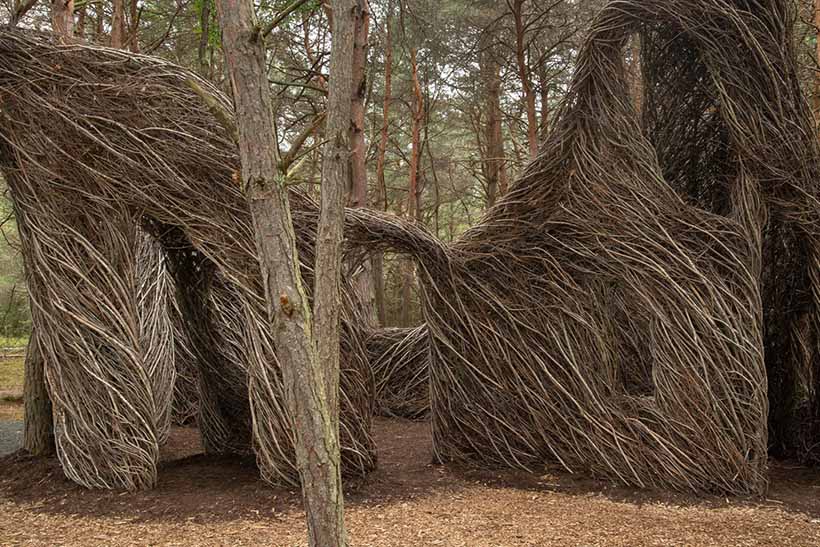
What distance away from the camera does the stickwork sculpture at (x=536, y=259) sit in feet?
16.5

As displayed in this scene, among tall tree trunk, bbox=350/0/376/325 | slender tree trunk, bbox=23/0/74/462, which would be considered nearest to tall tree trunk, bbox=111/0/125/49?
slender tree trunk, bbox=23/0/74/462

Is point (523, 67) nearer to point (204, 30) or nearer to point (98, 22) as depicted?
point (204, 30)

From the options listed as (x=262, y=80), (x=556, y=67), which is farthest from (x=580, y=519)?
(x=556, y=67)

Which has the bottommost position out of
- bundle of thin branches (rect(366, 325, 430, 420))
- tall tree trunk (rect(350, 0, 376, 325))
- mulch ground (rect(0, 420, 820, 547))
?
mulch ground (rect(0, 420, 820, 547))

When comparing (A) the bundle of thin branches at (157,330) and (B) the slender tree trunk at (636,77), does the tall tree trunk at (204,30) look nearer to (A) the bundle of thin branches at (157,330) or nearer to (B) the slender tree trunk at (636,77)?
(A) the bundle of thin branches at (157,330)

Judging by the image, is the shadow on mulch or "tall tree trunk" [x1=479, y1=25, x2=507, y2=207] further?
"tall tree trunk" [x1=479, y1=25, x2=507, y2=207]

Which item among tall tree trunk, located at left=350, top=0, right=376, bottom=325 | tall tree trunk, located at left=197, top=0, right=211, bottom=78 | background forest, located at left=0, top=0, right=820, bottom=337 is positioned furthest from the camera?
background forest, located at left=0, top=0, right=820, bottom=337

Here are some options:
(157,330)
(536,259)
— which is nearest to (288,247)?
(536,259)

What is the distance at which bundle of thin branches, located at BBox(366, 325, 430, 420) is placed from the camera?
356 inches

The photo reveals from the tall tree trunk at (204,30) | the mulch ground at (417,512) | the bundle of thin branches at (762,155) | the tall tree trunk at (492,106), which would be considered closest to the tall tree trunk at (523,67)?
the tall tree trunk at (492,106)

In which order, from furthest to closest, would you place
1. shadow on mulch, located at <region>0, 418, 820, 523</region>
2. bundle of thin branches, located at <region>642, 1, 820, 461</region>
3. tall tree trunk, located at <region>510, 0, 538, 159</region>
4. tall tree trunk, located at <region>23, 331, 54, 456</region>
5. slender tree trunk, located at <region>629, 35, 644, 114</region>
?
tall tree trunk, located at <region>510, 0, 538, 159</region>
slender tree trunk, located at <region>629, 35, 644, 114</region>
tall tree trunk, located at <region>23, 331, 54, 456</region>
bundle of thin branches, located at <region>642, 1, 820, 461</region>
shadow on mulch, located at <region>0, 418, 820, 523</region>

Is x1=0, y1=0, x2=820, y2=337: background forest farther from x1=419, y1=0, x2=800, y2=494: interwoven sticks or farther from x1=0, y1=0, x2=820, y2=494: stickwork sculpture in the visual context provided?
x1=419, y1=0, x2=800, y2=494: interwoven sticks

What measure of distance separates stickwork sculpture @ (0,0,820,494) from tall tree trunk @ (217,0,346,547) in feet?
8.29

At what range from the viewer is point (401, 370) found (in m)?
9.36
